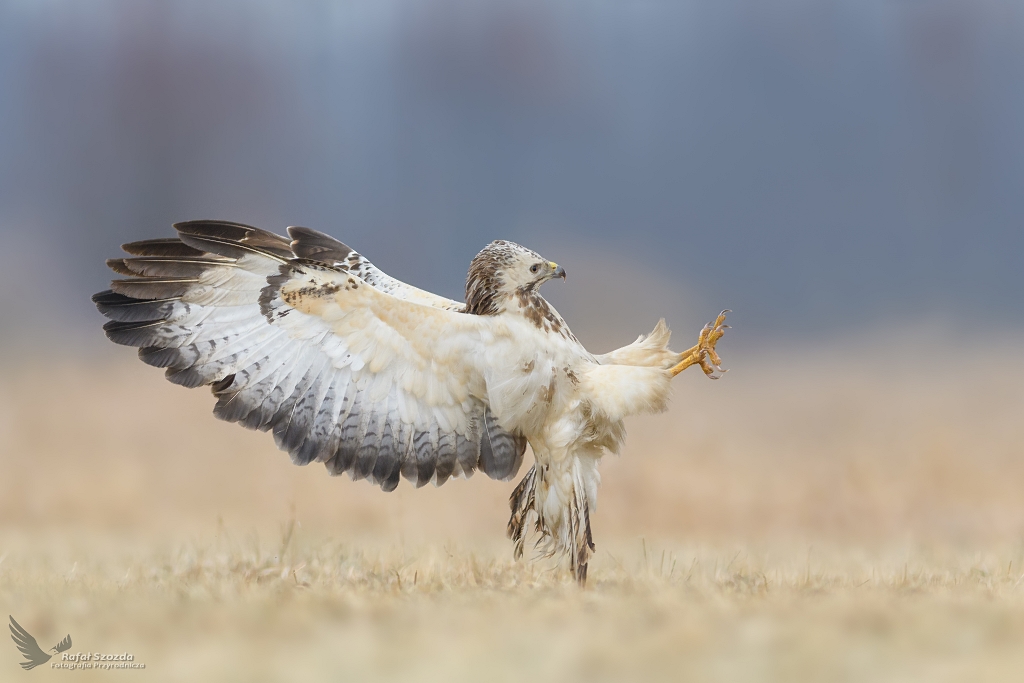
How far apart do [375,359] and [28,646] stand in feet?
7.91

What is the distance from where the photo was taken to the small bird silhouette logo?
3834 mm

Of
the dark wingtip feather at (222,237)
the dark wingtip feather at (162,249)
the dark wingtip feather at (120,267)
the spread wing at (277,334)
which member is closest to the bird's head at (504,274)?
the spread wing at (277,334)

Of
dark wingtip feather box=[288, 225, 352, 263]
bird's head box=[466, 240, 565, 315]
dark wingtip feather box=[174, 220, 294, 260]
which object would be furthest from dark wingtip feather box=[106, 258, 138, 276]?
bird's head box=[466, 240, 565, 315]

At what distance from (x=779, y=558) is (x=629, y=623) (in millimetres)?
3130

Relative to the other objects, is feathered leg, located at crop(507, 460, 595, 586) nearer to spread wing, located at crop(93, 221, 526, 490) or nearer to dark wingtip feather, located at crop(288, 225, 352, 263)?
spread wing, located at crop(93, 221, 526, 490)

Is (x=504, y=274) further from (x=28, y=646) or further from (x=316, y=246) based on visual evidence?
(x=28, y=646)

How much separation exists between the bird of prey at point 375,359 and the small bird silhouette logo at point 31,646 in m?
1.74

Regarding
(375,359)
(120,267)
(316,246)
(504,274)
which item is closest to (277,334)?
(375,359)

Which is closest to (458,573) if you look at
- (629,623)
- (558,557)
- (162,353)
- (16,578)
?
(558,557)

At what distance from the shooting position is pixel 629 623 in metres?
4.11

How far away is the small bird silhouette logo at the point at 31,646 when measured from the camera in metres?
3.83

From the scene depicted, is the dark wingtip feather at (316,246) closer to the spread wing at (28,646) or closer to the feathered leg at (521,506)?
the feathered leg at (521,506)

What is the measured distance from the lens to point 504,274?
5715 mm

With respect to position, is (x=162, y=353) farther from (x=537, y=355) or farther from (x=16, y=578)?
(x=537, y=355)
